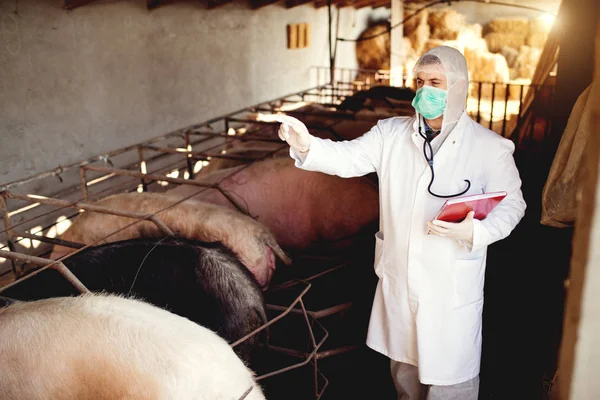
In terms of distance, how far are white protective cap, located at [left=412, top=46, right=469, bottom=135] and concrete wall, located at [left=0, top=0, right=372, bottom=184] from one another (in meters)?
4.34

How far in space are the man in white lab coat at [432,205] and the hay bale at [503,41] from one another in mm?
16157

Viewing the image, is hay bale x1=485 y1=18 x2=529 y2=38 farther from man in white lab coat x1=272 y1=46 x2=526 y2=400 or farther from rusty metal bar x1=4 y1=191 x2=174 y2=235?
rusty metal bar x1=4 y1=191 x2=174 y2=235

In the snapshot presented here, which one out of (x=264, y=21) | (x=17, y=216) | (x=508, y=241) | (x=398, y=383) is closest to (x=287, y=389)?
(x=398, y=383)

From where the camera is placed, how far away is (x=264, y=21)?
10.4 metres

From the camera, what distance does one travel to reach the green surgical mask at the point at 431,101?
227 centimetres

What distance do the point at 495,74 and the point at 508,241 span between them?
12.5 metres

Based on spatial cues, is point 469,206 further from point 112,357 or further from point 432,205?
point 112,357

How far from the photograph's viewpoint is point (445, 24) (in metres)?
16.6

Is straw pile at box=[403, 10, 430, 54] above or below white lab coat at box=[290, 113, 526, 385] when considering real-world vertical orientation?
above

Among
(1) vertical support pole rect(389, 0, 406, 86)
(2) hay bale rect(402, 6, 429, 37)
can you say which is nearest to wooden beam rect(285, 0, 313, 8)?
(1) vertical support pole rect(389, 0, 406, 86)

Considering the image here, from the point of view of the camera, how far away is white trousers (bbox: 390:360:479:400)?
252 cm

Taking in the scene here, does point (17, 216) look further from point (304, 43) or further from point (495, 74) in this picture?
point (495, 74)

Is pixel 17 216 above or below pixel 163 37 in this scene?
below

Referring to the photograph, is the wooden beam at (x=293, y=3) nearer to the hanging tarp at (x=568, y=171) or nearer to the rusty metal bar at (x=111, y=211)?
the rusty metal bar at (x=111, y=211)
